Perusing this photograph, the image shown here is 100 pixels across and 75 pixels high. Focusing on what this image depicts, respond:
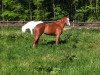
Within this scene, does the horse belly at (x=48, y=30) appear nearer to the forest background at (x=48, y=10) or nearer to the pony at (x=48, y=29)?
the pony at (x=48, y=29)

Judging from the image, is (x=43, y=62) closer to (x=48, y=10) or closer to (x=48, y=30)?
(x=48, y=30)

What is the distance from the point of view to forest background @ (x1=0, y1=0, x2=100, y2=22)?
60938mm

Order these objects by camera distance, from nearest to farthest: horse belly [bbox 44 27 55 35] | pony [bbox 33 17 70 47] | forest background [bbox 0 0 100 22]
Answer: pony [bbox 33 17 70 47] < horse belly [bbox 44 27 55 35] < forest background [bbox 0 0 100 22]

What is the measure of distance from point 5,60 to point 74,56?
9.71 ft

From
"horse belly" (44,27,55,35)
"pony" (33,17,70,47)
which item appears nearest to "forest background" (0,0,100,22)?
"pony" (33,17,70,47)

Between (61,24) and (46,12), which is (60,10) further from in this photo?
(61,24)

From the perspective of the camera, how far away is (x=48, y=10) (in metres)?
65.1

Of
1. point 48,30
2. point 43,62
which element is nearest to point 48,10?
point 48,30

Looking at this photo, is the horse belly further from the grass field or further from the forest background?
the forest background

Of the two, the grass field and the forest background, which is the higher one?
the grass field

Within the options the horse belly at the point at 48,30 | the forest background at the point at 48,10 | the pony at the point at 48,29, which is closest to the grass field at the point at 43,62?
the pony at the point at 48,29

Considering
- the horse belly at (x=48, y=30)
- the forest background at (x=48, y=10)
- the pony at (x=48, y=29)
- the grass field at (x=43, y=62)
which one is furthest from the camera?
the forest background at (x=48, y=10)

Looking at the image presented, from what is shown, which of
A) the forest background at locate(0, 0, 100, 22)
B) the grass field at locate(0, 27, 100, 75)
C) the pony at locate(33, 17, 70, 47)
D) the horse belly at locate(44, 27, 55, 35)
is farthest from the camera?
the forest background at locate(0, 0, 100, 22)

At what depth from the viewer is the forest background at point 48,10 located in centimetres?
6094
